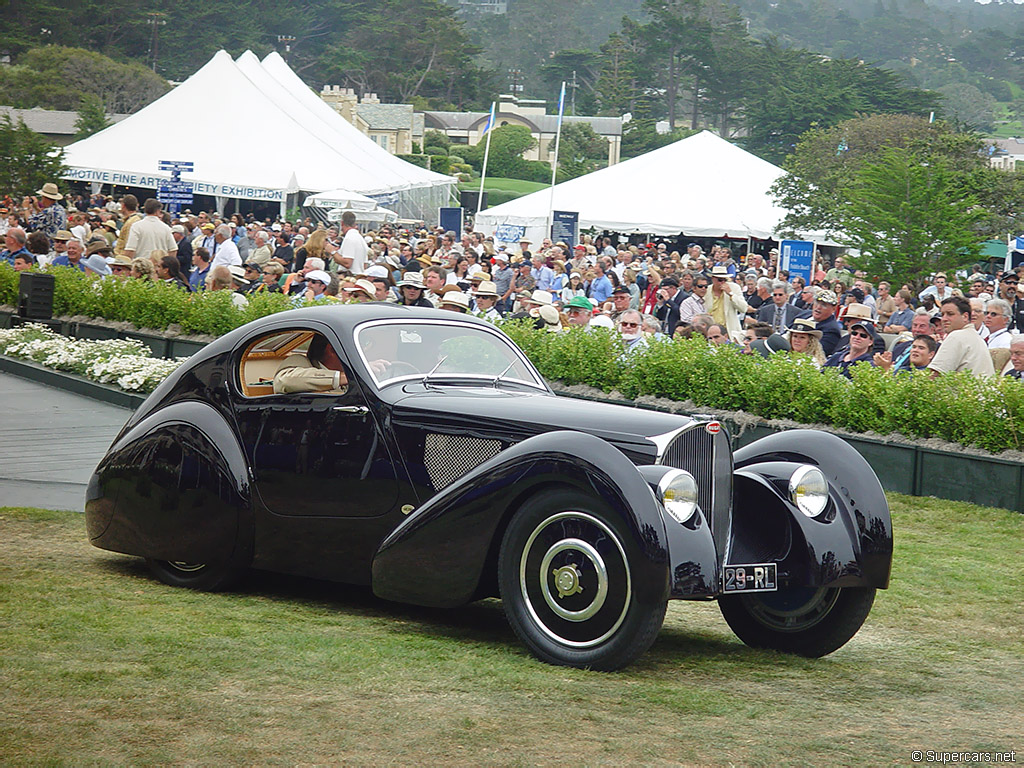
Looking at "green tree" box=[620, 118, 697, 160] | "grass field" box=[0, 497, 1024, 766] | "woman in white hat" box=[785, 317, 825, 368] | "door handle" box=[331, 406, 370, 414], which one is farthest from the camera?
"green tree" box=[620, 118, 697, 160]

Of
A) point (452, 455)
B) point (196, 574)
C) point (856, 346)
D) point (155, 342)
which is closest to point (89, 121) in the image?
point (155, 342)

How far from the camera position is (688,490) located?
17.1ft

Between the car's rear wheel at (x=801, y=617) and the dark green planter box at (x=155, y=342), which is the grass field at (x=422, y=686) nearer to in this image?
the car's rear wheel at (x=801, y=617)

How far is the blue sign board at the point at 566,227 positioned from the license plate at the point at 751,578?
87.8 ft

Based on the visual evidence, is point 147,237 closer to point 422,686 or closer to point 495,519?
point 495,519

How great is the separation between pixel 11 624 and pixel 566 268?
62.7 ft

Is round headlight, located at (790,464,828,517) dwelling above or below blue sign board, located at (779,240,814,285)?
below

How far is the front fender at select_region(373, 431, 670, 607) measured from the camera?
4934 mm

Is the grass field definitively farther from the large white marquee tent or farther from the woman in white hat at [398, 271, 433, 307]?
the large white marquee tent

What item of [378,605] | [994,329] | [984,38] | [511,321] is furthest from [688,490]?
[984,38]

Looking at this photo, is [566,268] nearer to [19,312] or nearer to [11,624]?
[19,312]

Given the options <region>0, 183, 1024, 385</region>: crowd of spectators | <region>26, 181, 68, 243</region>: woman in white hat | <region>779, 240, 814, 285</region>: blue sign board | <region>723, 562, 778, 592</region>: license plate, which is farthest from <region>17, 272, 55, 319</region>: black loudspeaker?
<region>779, 240, 814, 285</region>: blue sign board

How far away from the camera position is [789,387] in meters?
10.8

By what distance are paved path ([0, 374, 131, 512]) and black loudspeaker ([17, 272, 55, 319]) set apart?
3.42 feet
